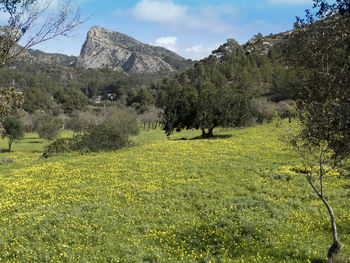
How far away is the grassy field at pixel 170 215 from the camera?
30.5 feet

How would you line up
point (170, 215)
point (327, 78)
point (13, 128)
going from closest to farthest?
point (327, 78) < point (170, 215) < point (13, 128)

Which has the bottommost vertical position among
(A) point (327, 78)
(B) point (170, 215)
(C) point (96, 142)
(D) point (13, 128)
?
(B) point (170, 215)

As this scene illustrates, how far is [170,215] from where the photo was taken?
1266 cm

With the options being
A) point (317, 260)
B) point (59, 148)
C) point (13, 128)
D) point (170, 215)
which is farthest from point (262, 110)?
point (317, 260)

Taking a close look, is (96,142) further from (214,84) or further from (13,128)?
(214,84)

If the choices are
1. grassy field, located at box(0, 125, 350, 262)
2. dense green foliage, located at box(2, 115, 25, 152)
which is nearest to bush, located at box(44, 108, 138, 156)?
grassy field, located at box(0, 125, 350, 262)

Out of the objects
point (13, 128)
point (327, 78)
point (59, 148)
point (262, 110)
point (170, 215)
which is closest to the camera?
point (327, 78)

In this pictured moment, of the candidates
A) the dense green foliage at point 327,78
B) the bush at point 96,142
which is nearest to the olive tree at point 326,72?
the dense green foliage at point 327,78

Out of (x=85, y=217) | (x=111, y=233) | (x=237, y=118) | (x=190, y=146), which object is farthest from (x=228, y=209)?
(x=237, y=118)

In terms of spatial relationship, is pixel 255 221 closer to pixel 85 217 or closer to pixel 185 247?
pixel 185 247

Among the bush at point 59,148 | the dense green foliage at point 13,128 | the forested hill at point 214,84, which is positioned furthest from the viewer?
the forested hill at point 214,84

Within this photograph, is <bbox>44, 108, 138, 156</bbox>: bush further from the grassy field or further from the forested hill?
Answer: the forested hill

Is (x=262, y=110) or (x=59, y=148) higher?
(x=262, y=110)

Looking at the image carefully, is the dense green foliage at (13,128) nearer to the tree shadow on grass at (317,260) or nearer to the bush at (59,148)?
the bush at (59,148)
